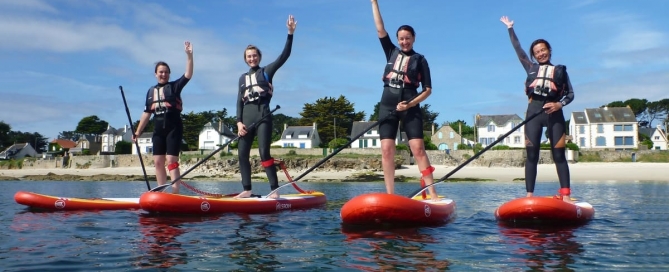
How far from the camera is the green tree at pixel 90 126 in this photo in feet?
319

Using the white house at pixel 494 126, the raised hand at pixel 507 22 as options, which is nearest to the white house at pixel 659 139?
the white house at pixel 494 126

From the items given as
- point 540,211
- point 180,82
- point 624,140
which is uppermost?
point 624,140

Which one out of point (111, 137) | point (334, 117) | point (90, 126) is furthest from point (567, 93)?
point (90, 126)

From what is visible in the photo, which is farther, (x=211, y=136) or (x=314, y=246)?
(x=211, y=136)

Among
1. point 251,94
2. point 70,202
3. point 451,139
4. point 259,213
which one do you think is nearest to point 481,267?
point 259,213

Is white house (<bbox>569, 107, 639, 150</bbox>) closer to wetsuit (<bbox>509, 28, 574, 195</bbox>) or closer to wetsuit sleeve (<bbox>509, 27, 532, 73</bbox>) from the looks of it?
wetsuit sleeve (<bbox>509, 27, 532, 73</bbox>)

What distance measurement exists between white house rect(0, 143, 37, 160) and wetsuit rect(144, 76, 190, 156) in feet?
314

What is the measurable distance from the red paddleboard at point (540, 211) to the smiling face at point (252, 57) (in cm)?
473

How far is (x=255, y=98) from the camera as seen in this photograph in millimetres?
8945

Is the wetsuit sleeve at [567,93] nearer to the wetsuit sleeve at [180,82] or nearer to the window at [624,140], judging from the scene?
the wetsuit sleeve at [180,82]

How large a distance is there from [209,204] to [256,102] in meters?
1.92

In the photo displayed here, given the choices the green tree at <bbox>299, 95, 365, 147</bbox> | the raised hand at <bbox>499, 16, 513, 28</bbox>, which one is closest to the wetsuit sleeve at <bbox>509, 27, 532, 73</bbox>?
the raised hand at <bbox>499, 16, 513, 28</bbox>

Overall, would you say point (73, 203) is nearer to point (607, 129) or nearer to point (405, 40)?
point (405, 40)

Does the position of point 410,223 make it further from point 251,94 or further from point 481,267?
point 251,94
